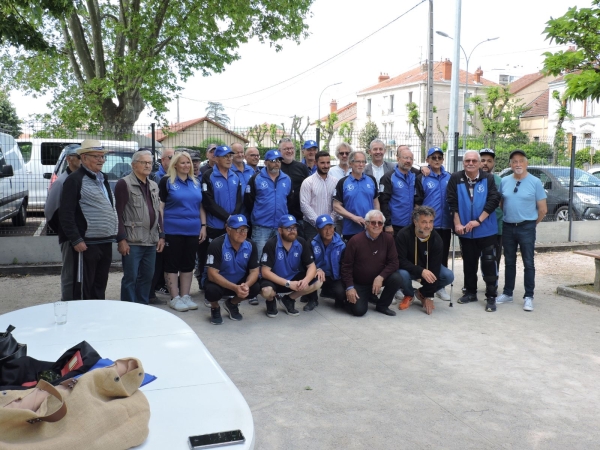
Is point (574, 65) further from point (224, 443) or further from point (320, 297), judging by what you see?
point (224, 443)

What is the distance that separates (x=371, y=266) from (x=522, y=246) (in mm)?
1939

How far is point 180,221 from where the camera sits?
6.75m

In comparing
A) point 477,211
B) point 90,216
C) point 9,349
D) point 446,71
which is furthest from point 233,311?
point 446,71

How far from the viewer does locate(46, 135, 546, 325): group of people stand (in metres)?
6.31

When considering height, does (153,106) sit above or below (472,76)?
below

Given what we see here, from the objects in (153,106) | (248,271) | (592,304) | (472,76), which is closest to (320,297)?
(248,271)

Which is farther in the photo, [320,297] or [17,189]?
[17,189]

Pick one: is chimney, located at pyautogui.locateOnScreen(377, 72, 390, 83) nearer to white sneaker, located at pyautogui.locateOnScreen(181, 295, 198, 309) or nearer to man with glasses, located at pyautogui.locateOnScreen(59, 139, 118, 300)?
white sneaker, located at pyautogui.locateOnScreen(181, 295, 198, 309)

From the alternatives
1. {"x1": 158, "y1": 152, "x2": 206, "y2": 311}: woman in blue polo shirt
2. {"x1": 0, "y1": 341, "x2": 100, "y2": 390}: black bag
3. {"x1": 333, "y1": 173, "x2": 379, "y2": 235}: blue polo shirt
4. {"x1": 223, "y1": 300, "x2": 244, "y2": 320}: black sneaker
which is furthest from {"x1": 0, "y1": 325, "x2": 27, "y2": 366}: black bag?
{"x1": 333, "y1": 173, "x2": 379, "y2": 235}: blue polo shirt

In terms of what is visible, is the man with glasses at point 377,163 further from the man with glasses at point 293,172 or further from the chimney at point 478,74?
the chimney at point 478,74

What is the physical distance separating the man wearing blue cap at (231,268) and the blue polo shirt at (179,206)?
58 cm

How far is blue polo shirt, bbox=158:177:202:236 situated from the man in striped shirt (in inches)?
54.5

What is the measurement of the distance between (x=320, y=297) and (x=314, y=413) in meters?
3.48

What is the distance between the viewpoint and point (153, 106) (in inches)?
708
